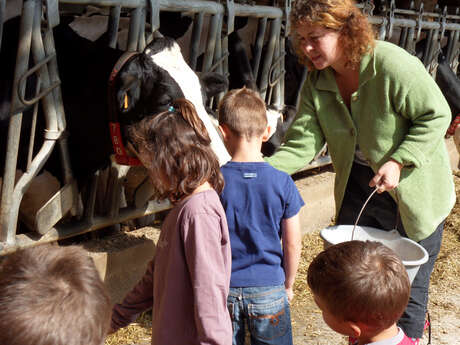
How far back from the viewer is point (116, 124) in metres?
2.98

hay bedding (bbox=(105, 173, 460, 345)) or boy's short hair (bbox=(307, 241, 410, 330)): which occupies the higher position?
boy's short hair (bbox=(307, 241, 410, 330))

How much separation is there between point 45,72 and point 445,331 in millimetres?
2409

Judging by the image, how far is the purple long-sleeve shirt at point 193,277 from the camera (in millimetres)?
1662

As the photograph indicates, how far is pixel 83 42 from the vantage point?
10.9 feet

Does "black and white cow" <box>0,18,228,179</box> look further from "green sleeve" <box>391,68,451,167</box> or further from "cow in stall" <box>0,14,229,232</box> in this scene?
"green sleeve" <box>391,68,451,167</box>

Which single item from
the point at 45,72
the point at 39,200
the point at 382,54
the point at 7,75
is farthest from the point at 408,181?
the point at 7,75

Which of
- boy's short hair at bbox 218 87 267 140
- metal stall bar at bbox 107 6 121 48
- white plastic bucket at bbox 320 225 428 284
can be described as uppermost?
metal stall bar at bbox 107 6 121 48

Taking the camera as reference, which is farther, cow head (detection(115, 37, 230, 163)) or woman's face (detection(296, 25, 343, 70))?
cow head (detection(115, 37, 230, 163))

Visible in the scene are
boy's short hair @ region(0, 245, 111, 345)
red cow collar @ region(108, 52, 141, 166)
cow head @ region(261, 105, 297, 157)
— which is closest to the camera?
boy's short hair @ region(0, 245, 111, 345)

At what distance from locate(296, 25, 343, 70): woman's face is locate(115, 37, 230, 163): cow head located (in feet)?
2.70

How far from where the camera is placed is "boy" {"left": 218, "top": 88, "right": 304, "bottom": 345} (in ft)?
6.72

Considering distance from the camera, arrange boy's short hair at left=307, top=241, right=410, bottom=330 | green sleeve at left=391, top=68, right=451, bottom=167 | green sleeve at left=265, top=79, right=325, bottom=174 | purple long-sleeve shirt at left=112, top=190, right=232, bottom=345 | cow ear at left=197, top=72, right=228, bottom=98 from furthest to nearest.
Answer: cow ear at left=197, top=72, right=228, bottom=98, green sleeve at left=265, top=79, right=325, bottom=174, green sleeve at left=391, top=68, right=451, bottom=167, purple long-sleeve shirt at left=112, top=190, right=232, bottom=345, boy's short hair at left=307, top=241, right=410, bottom=330

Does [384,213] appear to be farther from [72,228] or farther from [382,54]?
[72,228]

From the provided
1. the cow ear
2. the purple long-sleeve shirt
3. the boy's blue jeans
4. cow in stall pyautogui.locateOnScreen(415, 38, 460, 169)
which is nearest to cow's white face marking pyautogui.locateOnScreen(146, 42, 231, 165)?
the cow ear
